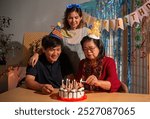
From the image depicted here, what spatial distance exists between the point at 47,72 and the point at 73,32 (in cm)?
48

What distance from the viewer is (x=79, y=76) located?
1.59m

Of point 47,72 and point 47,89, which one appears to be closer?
point 47,89

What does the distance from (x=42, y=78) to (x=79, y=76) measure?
278 mm

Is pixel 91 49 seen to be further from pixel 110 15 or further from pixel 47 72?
pixel 110 15

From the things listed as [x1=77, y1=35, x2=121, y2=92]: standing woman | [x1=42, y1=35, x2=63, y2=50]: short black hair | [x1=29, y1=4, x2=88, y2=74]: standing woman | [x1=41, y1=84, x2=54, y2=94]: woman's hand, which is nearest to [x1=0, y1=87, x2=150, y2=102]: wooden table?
[x1=41, y1=84, x2=54, y2=94]: woman's hand

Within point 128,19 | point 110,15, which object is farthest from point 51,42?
point 110,15

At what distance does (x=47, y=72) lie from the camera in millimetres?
1673

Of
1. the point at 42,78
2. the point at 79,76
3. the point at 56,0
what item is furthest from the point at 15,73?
the point at 56,0

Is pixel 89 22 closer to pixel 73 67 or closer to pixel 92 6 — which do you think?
pixel 92 6

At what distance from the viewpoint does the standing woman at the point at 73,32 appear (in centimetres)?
186

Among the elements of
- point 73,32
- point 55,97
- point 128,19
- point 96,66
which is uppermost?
point 128,19

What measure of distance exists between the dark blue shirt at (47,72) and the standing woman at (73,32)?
0.49 ft

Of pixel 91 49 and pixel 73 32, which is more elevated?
pixel 73 32

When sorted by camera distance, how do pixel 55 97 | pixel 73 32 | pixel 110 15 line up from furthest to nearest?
pixel 110 15
pixel 73 32
pixel 55 97
